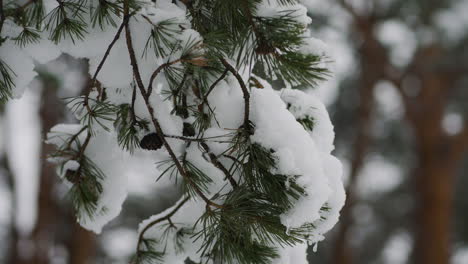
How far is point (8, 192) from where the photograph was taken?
7.54m

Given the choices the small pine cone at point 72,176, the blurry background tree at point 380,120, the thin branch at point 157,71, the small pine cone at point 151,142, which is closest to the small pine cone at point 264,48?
the thin branch at point 157,71

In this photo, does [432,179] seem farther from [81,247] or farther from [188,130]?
[188,130]

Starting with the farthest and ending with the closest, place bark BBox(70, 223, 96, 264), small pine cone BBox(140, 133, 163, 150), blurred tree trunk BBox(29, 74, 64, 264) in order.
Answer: blurred tree trunk BBox(29, 74, 64, 264), bark BBox(70, 223, 96, 264), small pine cone BBox(140, 133, 163, 150)

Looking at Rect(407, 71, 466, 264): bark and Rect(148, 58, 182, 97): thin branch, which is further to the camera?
Rect(407, 71, 466, 264): bark

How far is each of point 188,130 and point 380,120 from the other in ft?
26.1

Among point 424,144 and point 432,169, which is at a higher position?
point 424,144

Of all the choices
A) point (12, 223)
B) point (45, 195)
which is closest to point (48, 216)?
point (45, 195)

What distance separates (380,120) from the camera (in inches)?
342

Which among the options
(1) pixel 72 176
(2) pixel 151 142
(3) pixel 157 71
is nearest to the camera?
(3) pixel 157 71

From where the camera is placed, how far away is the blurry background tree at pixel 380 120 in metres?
6.50

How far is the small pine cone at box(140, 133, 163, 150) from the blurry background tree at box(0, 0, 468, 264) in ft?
14.2

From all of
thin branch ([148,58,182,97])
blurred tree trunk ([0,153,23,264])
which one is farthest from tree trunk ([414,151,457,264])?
thin branch ([148,58,182,97])

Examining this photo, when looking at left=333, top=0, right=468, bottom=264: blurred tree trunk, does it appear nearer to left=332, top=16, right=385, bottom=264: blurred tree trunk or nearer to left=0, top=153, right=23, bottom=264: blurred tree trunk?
left=332, top=16, right=385, bottom=264: blurred tree trunk

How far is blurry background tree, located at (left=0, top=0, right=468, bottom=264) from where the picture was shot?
21.3 ft
